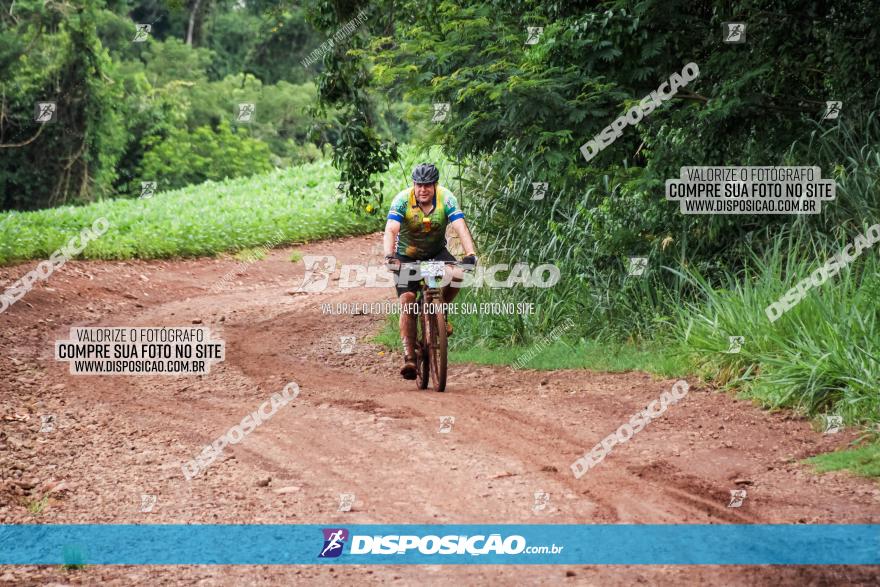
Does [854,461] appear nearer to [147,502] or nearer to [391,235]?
[391,235]

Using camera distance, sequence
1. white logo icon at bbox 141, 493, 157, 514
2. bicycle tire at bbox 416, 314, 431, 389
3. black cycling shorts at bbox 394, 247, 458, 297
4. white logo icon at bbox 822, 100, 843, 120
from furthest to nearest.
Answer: white logo icon at bbox 822, 100, 843, 120
bicycle tire at bbox 416, 314, 431, 389
black cycling shorts at bbox 394, 247, 458, 297
white logo icon at bbox 141, 493, 157, 514

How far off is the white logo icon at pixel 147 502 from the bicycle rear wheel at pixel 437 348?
341 centimetres

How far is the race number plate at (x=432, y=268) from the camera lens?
9.53 m

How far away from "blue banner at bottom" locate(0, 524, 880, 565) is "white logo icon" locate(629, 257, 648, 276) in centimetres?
584

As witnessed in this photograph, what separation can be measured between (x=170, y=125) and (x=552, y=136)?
1304 inches

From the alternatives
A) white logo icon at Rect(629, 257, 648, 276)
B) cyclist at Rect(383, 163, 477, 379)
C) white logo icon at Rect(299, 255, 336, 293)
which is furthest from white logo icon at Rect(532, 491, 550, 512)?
white logo icon at Rect(299, 255, 336, 293)

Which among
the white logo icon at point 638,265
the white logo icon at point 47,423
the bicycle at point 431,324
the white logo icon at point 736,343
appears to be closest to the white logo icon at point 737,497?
the white logo icon at point 736,343

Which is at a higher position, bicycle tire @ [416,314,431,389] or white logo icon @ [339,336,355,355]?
bicycle tire @ [416,314,431,389]

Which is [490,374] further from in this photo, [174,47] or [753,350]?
[174,47]

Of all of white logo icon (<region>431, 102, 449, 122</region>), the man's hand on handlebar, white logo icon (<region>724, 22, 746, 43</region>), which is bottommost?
the man's hand on handlebar

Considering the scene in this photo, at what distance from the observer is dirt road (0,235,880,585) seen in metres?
5.80

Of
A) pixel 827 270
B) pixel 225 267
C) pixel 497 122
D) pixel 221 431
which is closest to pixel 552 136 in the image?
pixel 497 122

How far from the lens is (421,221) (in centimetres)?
986

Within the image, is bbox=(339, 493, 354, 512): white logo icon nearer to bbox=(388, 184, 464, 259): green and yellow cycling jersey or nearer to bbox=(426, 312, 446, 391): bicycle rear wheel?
bbox=(426, 312, 446, 391): bicycle rear wheel
